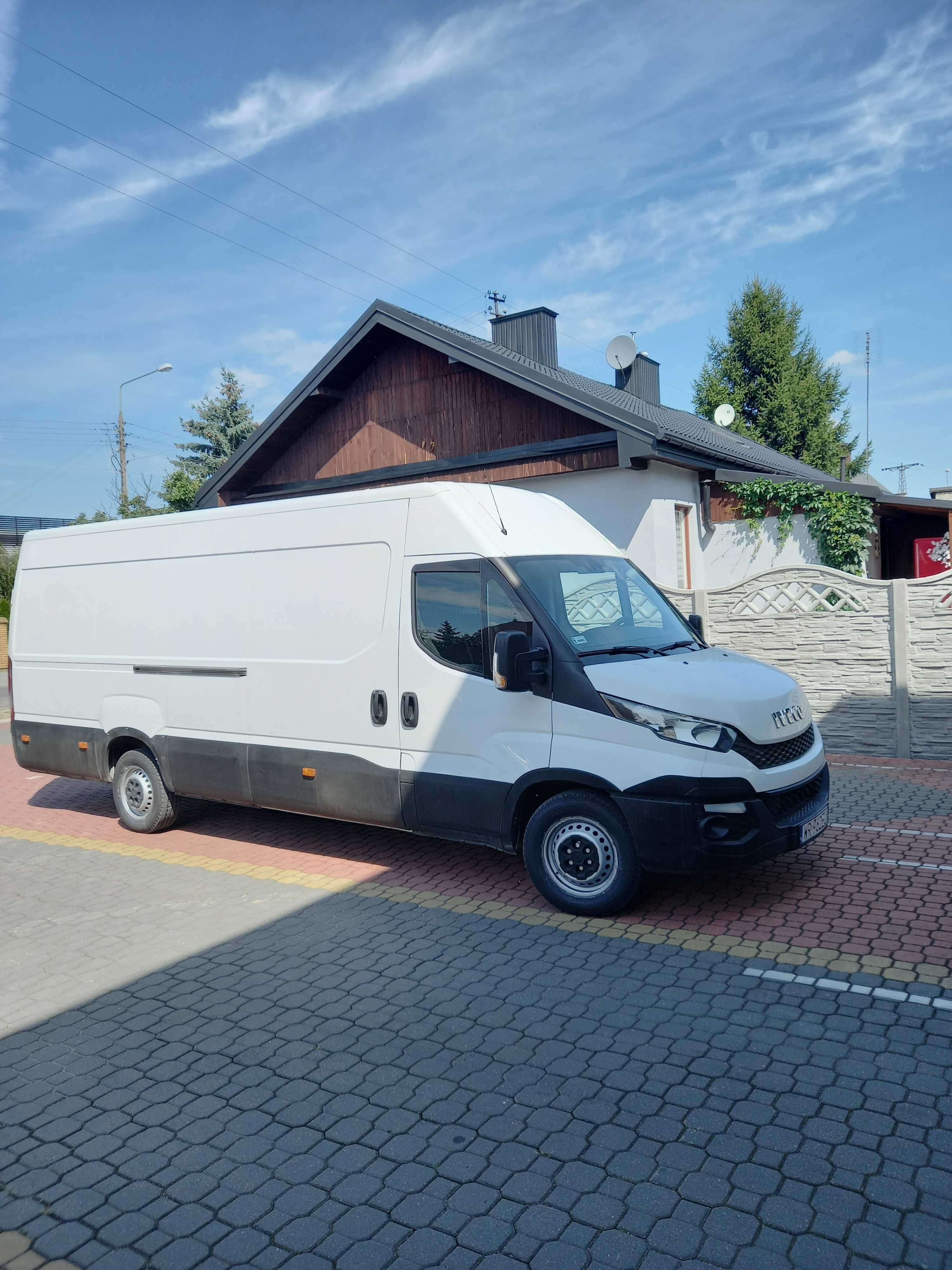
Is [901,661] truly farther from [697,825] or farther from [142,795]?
[142,795]

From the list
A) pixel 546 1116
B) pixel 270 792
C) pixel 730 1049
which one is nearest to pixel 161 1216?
pixel 546 1116

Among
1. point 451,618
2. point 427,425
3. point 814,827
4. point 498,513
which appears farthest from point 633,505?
point 814,827

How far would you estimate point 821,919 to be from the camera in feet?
18.2

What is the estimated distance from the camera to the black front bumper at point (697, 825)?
5.26 m

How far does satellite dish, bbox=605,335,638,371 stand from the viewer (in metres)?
19.5

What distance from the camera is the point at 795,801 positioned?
18.5ft

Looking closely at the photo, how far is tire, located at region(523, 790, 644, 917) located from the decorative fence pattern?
4.96 metres

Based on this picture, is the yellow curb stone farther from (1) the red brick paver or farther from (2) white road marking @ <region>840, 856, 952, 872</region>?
(2) white road marking @ <region>840, 856, 952, 872</region>

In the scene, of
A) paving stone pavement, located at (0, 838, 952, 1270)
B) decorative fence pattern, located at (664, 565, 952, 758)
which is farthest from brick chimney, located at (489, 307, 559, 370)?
paving stone pavement, located at (0, 838, 952, 1270)

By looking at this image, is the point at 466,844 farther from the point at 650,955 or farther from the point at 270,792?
the point at 650,955

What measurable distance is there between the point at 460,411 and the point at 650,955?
39.6ft

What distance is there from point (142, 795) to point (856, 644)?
7.32m

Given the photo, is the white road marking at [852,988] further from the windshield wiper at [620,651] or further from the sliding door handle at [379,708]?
the sliding door handle at [379,708]

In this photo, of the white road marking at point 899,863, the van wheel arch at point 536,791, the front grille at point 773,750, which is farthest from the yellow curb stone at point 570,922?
the white road marking at point 899,863
